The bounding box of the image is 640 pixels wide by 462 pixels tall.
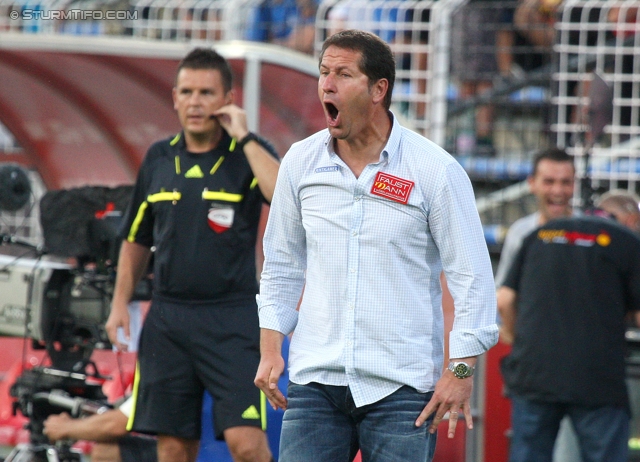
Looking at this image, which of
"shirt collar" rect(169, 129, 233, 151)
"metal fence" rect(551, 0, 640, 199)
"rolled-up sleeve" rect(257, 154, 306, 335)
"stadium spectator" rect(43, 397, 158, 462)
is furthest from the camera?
"metal fence" rect(551, 0, 640, 199)

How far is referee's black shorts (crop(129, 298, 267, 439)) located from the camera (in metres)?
4.75

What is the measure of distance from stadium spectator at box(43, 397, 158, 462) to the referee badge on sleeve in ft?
3.32

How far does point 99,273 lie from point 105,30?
5185 millimetres

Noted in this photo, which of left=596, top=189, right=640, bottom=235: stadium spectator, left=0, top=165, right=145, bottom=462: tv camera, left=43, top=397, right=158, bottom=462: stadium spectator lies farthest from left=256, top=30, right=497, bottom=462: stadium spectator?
left=596, top=189, right=640, bottom=235: stadium spectator

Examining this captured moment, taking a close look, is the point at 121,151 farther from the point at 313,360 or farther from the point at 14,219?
the point at 313,360

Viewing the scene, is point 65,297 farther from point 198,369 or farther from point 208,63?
point 208,63

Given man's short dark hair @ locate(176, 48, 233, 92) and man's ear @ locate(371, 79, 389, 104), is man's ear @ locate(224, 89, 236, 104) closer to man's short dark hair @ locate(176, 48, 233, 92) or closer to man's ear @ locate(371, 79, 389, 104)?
man's short dark hair @ locate(176, 48, 233, 92)

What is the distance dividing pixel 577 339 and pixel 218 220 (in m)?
1.97

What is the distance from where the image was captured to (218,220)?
4820 mm

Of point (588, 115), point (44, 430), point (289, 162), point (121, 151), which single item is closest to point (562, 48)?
point (588, 115)

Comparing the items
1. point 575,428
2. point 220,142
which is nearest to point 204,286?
point 220,142

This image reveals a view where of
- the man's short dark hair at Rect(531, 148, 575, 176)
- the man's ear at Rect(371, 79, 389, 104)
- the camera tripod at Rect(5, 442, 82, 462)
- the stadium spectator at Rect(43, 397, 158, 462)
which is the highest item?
the man's ear at Rect(371, 79, 389, 104)

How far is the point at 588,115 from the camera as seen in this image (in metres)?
6.86

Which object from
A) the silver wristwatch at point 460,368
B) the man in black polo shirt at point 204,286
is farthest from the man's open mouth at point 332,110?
the man in black polo shirt at point 204,286
